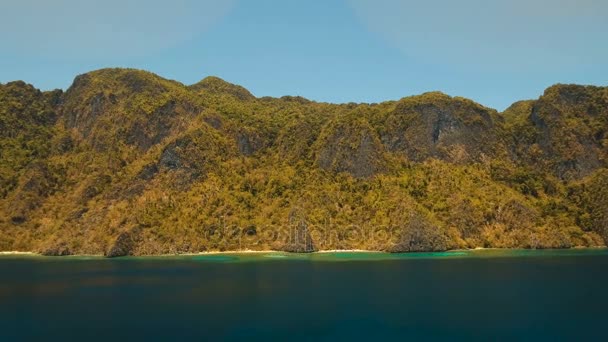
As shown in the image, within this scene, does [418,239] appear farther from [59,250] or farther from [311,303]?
[59,250]

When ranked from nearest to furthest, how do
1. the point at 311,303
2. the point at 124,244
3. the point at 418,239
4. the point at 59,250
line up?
the point at 311,303 → the point at 418,239 → the point at 124,244 → the point at 59,250

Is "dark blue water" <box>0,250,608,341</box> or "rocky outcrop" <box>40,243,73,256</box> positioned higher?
"dark blue water" <box>0,250,608,341</box>

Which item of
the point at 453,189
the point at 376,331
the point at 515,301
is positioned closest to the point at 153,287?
the point at 376,331

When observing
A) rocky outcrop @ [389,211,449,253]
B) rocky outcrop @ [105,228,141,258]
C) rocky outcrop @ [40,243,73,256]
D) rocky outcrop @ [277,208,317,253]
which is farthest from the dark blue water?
rocky outcrop @ [40,243,73,256]

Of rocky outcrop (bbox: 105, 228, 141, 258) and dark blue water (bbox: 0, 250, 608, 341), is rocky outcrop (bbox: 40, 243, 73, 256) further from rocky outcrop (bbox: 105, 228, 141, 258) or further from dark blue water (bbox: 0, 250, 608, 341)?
dark blue water (bbox: 0, 250, 608, 341)

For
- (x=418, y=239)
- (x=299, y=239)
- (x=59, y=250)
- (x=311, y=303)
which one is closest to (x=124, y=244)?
(x=59, y=250)

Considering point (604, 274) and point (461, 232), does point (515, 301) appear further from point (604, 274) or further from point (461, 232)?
point (461, 232)

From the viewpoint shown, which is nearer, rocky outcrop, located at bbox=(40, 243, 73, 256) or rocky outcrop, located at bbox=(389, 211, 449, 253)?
rocky outcrop, located at bbox=(389, 211, 449, 253)

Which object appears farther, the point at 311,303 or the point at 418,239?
the point at 418,239

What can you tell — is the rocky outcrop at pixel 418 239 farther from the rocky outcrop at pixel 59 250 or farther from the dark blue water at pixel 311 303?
the rocky outcrop at pixel 59 250
